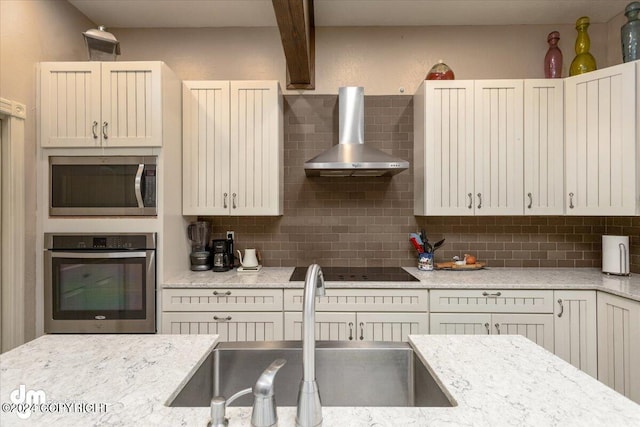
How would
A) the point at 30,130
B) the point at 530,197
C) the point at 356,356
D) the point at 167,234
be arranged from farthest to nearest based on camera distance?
the point at 530,197
the point at 167,234
the point at 30,130
the point at 356,356

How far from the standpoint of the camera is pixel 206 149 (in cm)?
277

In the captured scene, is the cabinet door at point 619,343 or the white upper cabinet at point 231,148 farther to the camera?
the white upper cabinet at point 231,148

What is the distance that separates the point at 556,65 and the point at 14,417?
3.65 metres

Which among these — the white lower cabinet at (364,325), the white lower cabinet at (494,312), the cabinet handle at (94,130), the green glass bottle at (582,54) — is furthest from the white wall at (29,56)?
the green glass bottle at (582,54)

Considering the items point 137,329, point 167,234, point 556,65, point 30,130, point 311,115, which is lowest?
point 137,329

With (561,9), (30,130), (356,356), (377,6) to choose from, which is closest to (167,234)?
(30,130)

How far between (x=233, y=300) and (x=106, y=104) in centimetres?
158

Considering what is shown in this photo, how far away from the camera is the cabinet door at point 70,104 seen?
237 cm

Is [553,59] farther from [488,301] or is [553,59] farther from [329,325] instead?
[329,325]

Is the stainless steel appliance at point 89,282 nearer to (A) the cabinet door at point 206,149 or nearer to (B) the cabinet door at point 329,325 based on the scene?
(A) the cabinet door at point 206,149

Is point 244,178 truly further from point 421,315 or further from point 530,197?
point 530,197

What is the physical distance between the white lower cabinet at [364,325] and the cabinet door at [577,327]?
877 millimetres

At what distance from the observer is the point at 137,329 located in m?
2.38

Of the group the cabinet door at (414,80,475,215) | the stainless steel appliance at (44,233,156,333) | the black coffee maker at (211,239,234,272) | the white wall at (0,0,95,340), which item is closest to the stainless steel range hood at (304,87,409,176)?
the cabinet door at (414,80,475,215)
